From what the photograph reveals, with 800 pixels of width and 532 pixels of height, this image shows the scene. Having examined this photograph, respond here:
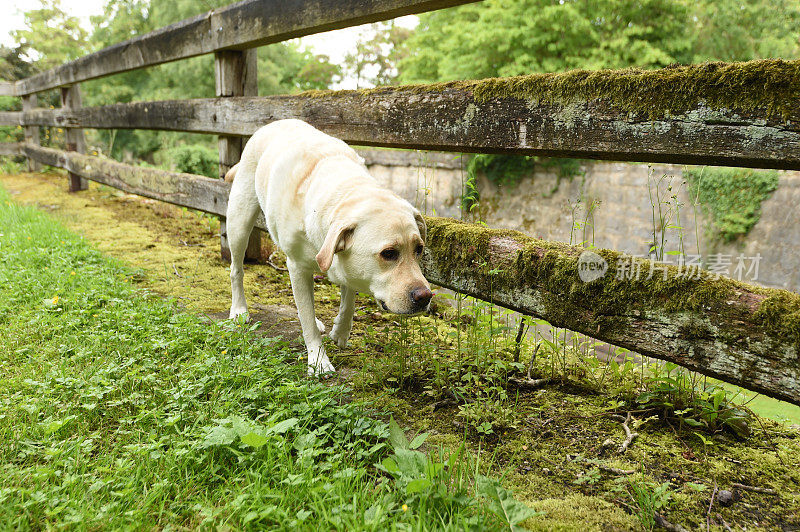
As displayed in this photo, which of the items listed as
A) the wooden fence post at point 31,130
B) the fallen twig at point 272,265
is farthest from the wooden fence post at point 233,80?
the wooden fence post at point 31,130

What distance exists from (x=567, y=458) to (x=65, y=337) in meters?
3.05

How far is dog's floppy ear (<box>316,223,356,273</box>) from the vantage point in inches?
96.6

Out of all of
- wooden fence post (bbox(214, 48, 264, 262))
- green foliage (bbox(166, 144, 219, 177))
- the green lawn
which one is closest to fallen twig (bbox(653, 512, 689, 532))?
the green lawn

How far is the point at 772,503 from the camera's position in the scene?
1958 mm

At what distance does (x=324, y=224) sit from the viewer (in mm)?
2730

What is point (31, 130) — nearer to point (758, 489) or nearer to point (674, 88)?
point (674, 88)

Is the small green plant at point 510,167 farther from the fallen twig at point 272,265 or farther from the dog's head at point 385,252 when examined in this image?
the dog's head at point 385,252

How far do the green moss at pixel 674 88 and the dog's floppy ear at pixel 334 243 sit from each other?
103 centimetres

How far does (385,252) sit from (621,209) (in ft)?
38.3

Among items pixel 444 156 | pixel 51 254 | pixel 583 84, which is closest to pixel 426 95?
pixel 583 84

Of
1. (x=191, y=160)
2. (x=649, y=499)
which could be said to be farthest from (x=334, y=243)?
(x=191, y=160)

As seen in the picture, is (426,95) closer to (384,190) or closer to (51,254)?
(384,190)

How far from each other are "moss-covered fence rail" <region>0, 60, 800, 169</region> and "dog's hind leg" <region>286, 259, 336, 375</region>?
1.05 m

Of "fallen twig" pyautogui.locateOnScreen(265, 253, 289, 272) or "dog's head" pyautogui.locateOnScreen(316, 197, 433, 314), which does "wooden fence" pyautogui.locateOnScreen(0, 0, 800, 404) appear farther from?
"fallen twig" pyautogui.locateOnScreen(265, 253, 289, 272)
